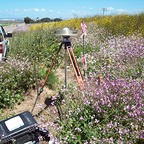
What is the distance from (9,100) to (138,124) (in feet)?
9.32

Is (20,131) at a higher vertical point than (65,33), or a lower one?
lower

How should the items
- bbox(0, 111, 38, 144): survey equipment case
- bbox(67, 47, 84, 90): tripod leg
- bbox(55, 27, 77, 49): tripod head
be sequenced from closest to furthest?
bbox(0, 111, 38, 144): survey equipment case → bbox(55, 27, 77, 49): tripod head → bbox(67, 47, 84, 90): tripod leg

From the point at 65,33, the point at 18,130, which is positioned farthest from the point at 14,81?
the point at 18,130

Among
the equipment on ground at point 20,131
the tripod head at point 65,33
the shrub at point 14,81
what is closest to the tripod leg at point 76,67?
the tripod head at point 65,33

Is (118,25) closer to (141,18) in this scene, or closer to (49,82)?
(141,18)

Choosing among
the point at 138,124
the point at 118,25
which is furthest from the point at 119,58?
the point at 118,25

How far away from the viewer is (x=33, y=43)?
9641 millimetres

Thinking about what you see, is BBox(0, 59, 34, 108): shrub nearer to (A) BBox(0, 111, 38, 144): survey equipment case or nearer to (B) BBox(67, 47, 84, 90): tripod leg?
(B) BBox(67, 47, 84, 90): tripod leg

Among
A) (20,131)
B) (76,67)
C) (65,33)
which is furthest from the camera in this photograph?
(76,67)

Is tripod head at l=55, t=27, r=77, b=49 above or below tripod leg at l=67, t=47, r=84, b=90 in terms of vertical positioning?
above

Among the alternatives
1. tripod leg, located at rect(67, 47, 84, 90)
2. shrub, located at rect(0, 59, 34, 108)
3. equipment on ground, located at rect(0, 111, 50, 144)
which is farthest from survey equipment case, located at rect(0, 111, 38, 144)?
shrub, located at rect(0, 59, 34, 108)

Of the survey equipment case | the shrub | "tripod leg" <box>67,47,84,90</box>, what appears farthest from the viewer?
the shrub

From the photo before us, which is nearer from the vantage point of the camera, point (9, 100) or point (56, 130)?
point (56, 130)

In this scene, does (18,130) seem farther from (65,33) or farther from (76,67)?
(76,67)
